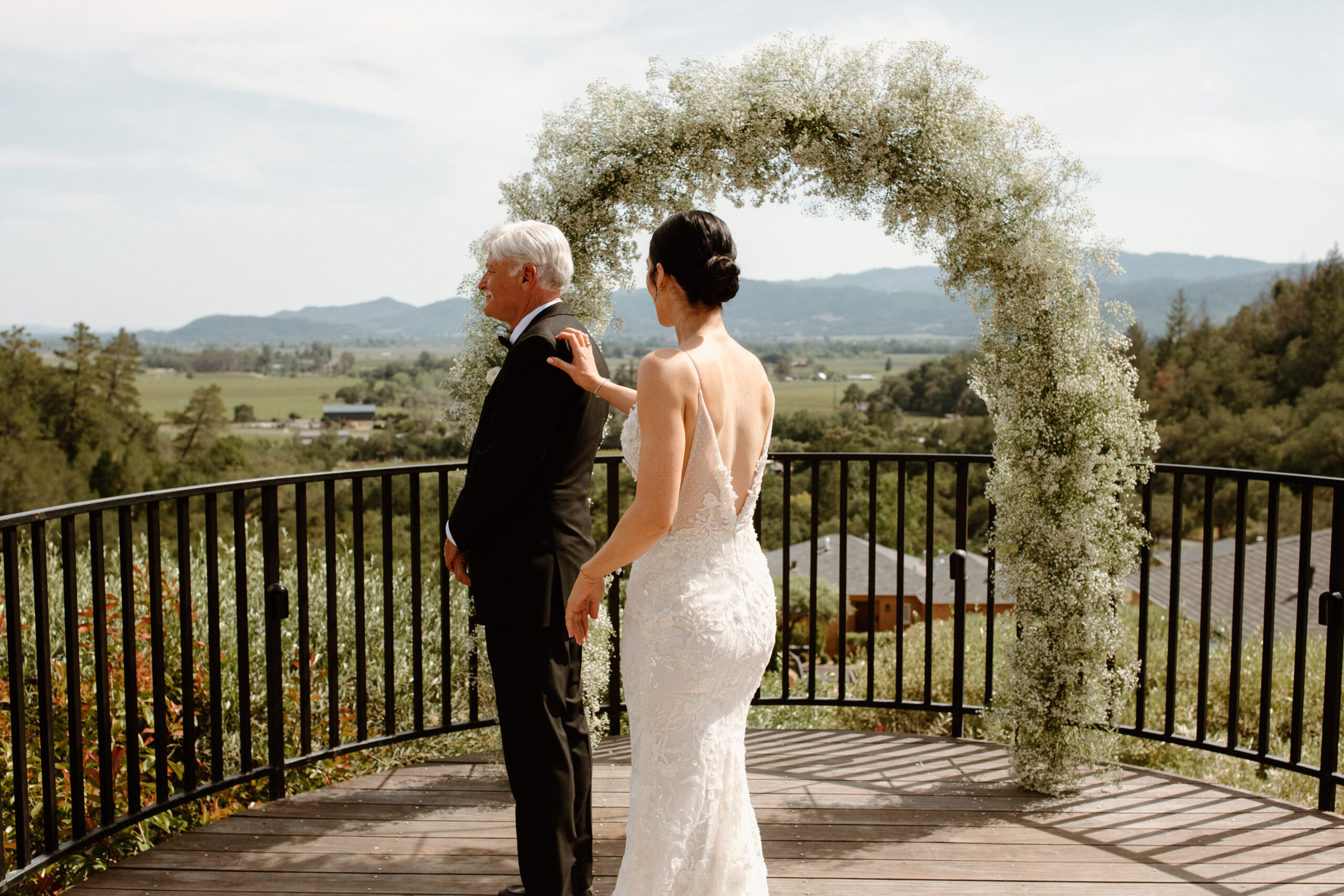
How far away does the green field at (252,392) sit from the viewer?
38688mm

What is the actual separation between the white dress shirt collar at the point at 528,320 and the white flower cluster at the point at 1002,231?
914mm

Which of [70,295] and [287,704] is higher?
[70,295]

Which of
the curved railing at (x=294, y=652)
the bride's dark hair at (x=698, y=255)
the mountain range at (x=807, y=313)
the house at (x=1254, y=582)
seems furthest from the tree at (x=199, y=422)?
the bride's dark hair at (x=698, y=255)

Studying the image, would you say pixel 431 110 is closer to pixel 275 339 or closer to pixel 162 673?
pixel 162 673

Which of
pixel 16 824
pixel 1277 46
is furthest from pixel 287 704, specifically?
pixel 1277 46

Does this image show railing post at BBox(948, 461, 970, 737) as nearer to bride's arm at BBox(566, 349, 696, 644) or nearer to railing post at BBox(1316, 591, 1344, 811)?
railing post at BBox(1316, 591, 1344, 811)

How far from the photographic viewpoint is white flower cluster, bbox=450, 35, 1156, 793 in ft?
8.61

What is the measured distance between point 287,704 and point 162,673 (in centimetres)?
162

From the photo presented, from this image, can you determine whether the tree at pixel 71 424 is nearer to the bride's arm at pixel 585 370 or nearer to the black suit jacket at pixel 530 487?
the black suit jacket at pixel 530 487

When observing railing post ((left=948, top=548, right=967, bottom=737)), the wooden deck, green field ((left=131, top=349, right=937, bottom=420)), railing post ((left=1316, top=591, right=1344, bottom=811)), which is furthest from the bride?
green field ((left=131, top=349, right=937, bottom=420))

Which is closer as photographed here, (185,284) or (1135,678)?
(1135,678)

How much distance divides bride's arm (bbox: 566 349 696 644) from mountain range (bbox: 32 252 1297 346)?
21.0 meters

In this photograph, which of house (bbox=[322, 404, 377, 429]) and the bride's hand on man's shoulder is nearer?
the bride's hand on man's shoulder

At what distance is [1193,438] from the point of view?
36844mm
